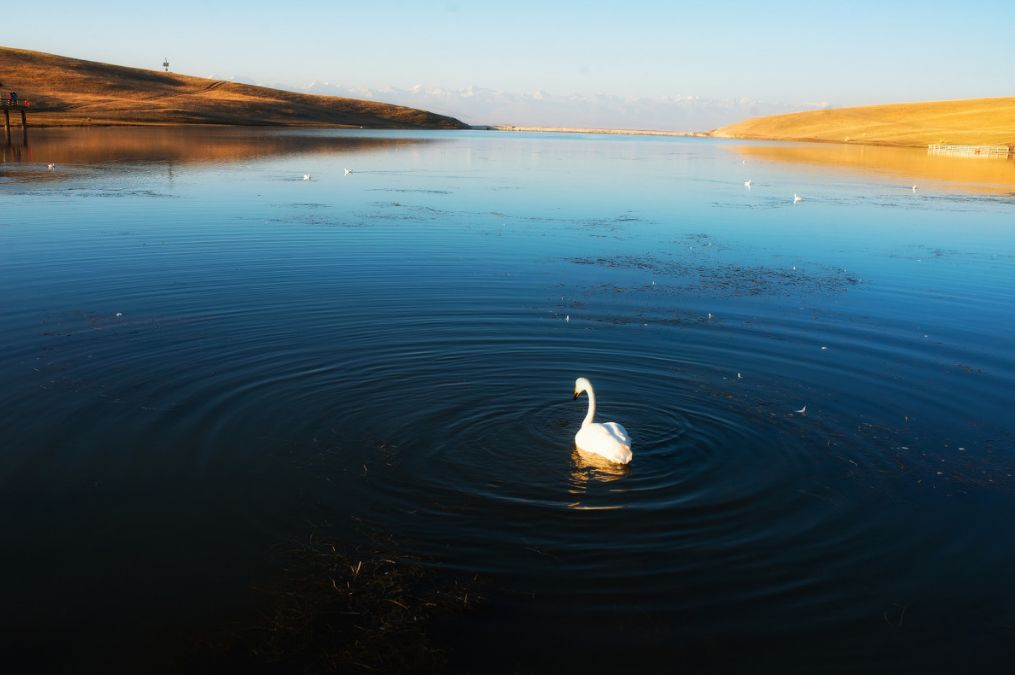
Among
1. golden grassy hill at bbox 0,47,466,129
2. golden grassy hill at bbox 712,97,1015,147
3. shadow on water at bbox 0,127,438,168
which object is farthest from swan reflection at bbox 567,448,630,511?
golden grassy hill at bbox 712,97,1015,147

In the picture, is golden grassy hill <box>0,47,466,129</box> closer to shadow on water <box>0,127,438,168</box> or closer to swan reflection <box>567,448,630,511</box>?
shadow on water <box>0,127,438,168</box>

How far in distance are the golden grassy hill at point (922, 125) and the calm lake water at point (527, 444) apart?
103 metres

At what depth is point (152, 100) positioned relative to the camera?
5162 inches

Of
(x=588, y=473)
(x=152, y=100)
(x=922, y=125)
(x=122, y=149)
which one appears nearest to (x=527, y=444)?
(x=588, y=473)

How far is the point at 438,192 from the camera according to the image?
1489 inches

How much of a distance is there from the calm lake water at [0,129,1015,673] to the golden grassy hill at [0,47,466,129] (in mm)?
86841

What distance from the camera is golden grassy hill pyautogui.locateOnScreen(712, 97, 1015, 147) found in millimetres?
115600

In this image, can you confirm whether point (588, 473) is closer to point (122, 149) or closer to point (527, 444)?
point (527, 444)

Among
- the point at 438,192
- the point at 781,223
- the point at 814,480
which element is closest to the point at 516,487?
the point at 814,480

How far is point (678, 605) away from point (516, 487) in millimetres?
2527

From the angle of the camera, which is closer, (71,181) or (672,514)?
(672,514)

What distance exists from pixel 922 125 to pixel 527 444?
521 feet

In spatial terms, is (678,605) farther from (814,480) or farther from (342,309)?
(342,309)

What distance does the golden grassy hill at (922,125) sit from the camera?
11560 centimetres
